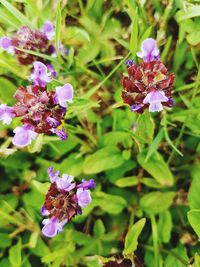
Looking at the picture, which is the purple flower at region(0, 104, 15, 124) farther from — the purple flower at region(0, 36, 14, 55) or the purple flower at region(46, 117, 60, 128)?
the purple flower at region(0, 36, 14, 55)

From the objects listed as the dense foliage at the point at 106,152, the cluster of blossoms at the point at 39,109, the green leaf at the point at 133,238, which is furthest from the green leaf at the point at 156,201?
the cluster of blossoms at the point at 39,109

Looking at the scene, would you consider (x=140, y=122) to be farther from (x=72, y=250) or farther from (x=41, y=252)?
(x=41, y=252)

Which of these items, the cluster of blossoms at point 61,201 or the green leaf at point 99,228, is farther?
the green leaf at point 99,228

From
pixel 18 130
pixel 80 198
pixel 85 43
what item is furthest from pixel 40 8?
pixel 80 198

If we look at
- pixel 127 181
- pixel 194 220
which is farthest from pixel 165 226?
pixel 194 220

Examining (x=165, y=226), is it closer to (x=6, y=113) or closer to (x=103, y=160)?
(x=103, y=160)

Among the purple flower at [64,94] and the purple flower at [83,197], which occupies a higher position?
the purple flower at [64,94]

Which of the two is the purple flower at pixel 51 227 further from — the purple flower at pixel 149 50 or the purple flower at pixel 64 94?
the purple flower at pixel 149 50
